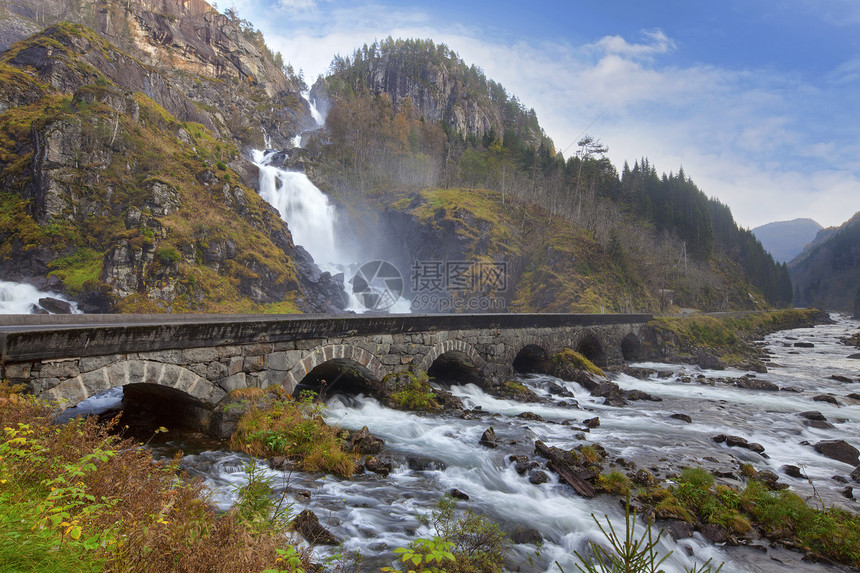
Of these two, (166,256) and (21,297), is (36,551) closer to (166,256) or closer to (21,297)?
(166,256)

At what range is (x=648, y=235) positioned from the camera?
234ft

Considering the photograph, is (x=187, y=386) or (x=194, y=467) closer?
(x=194, y=467)

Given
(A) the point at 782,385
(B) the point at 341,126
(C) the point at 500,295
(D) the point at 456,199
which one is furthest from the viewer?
(B) the point at 341,126

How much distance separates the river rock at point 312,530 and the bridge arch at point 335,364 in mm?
4417

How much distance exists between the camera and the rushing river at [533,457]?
19.9ft

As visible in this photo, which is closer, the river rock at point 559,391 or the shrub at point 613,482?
the shrub at point 613,482

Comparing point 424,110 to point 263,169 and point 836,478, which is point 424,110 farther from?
point 836,478

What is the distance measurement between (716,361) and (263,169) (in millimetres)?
47240

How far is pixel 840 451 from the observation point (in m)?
10.9

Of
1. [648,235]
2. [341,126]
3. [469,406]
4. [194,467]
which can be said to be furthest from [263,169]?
[648,235]

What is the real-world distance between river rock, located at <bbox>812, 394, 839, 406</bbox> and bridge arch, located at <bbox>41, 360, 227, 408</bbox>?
22781 mm

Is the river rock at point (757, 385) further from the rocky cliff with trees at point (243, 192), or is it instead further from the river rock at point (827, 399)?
the rocky cliff with trees at point (243, 192)

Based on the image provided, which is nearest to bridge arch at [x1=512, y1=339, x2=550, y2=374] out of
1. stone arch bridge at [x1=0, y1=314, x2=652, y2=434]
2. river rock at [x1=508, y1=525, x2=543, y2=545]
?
stone arch bridge at [x1=0, y1=314, x2=652, y2=434]

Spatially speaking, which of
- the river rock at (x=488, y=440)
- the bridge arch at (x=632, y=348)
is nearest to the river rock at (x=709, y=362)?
the bridge arch at (x=632, y=348)
